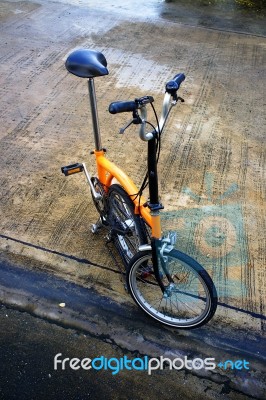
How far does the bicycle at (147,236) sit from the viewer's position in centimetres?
208

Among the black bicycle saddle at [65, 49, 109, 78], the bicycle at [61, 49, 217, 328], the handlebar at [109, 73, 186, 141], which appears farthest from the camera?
the black bicycle saddle at [65, 49, 109, 78]

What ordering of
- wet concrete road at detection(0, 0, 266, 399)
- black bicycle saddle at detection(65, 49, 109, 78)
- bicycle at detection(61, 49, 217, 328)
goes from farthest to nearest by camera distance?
wet concrete road at detection(0, 0, 266, 399) → black bicycle saddle at detection(65, 49, 109, 78) → bicycle at detection(61, 49, 217, 328)

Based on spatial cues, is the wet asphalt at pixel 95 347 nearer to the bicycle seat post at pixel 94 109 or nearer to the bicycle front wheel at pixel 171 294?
the bicycle front wheel at pixel 171 294

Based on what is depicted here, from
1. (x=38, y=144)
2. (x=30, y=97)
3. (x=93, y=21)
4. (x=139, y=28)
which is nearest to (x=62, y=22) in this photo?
(x=93, y=21)

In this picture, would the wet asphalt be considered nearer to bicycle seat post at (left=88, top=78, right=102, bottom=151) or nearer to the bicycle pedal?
the bicycle pedal

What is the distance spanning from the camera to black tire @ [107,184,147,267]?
2363 mm

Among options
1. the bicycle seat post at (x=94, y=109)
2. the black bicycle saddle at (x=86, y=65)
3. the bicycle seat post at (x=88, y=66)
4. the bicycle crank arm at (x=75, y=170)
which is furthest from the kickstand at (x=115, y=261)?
the black bicycle saddle at (x=86, y=65)

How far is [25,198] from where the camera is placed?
3.21m

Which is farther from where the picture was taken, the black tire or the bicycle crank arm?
the bicycle crank arm

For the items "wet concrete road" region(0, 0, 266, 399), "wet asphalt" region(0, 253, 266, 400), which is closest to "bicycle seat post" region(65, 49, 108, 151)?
"wet concrete road" region(0, 0, 266, 399)

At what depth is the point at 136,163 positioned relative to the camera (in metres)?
3.55

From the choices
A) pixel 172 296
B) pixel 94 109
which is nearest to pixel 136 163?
pixel 94 109

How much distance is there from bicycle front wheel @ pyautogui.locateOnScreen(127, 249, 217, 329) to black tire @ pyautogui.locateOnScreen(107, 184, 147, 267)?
0.17m

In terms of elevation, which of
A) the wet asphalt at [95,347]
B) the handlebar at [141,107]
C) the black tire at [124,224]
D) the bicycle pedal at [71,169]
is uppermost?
the handlebar at [141,107]
